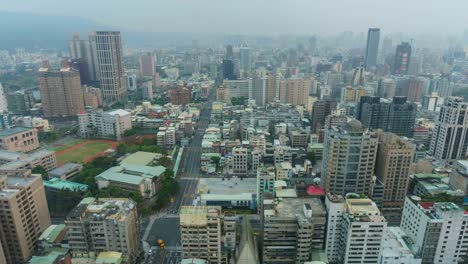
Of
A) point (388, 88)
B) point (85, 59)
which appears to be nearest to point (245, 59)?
point (85, 59)

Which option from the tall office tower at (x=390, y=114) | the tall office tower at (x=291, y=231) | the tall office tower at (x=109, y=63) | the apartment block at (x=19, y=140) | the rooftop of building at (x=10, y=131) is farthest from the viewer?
the tall office tower at (x=109, y=63)

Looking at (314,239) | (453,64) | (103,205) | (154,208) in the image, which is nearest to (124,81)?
(154,208)

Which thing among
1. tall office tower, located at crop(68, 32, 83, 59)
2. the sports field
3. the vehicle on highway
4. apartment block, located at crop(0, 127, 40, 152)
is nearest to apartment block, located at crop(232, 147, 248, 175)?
the vehicle on highway

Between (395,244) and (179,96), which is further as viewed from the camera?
(179,96)

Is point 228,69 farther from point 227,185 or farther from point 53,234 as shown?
point 53,234

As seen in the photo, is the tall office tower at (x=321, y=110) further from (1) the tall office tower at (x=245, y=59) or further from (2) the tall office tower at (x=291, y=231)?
(1) the tall office tower at (x=245, y=59)

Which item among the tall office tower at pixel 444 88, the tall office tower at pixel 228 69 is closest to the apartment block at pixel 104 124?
the tall office tower at pixel 228 69
